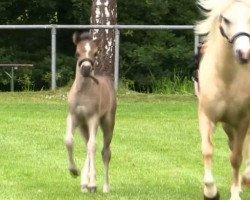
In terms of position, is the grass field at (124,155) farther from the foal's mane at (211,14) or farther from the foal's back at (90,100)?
the foal's mane at (211,14)

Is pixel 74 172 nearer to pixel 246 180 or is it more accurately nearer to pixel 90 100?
pixel 90 100

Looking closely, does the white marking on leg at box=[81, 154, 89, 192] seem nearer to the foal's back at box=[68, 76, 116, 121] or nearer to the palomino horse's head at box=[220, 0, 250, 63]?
the foal's back at box=[68, 76, 116, 121]

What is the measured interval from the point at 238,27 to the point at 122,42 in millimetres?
20379

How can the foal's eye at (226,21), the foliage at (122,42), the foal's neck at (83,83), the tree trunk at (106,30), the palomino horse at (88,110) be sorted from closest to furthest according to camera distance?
the foal's eye at (226,21) < the palomino horse at (88,110) < the foal's neck at (83,83) < the tree trunk at (106,30) < the foliage at (122,42)

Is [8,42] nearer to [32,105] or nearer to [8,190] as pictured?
[32,105]

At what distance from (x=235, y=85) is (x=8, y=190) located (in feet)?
8.47

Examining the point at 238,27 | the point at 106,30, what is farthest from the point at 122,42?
the point at 238,27

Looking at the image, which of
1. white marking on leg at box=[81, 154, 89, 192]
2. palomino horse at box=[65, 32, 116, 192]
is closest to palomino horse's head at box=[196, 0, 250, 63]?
palomino horse at box=[65, 32, 116, 192]

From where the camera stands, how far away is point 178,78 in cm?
2456

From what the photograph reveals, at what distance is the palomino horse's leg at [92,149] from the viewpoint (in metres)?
9.18

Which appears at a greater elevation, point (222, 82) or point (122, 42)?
point (222, 82)

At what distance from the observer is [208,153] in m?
8.53

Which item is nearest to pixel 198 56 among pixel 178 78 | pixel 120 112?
pixel 120 112

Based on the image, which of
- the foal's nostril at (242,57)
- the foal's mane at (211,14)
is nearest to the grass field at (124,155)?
the foal's mane at (211,14)
